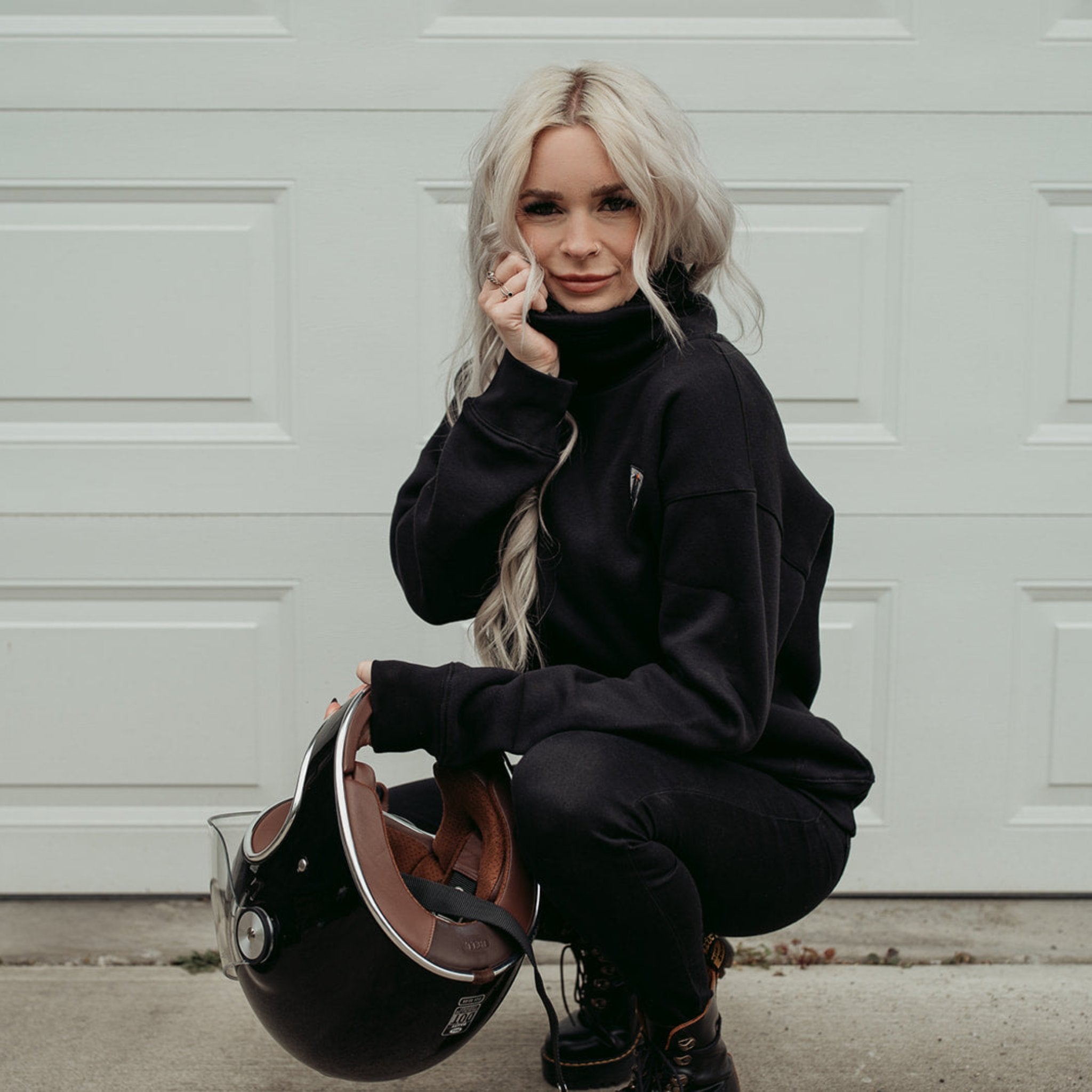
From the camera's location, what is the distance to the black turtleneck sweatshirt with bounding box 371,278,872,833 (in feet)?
4.60

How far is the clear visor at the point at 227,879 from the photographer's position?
145 cm

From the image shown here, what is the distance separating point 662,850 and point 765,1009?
79 centimetres

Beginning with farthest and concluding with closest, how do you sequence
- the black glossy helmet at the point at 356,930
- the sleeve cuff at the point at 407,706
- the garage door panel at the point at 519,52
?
the garage door panel at the point at 519,52 → the sleeve cuff at the point at 407,706 → the black glossy helmet at the point at 356,930

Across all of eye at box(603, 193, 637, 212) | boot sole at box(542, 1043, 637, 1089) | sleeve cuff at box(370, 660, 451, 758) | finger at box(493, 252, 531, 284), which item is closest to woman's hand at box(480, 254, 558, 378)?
finger at box(493, 252, 531, 284)

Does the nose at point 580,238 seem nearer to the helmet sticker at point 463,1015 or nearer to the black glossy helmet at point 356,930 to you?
the black glossy helmet at point 356,930

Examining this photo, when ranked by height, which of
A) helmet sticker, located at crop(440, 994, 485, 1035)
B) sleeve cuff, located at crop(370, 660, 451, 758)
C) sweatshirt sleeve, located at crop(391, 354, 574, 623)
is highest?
sweatshirt sleeve, located at crop(391, 354, 574, 623)

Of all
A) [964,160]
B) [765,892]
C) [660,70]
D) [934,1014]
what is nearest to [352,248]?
[660,70]

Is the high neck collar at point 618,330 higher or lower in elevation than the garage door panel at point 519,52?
lower

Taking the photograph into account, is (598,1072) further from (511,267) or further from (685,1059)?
(511,267)

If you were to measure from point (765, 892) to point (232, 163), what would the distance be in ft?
5.13

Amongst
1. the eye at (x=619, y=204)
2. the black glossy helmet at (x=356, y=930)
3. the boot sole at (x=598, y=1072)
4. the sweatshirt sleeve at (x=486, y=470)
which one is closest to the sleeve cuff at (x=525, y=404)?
the sweatshirt sleeve at (x=486, y=470)

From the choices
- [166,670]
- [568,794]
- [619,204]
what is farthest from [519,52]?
[568,794]

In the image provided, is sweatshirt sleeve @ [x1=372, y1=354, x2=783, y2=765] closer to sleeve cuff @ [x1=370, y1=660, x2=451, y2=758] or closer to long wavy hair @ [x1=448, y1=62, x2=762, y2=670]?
sleeve cuff @ [x1=370, y1=660, x2=451, y2=758]

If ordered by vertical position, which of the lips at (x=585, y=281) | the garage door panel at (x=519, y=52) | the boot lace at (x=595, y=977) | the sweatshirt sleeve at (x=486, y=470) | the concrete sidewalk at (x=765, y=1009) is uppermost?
the garage door panel at (x=519, y=52)
